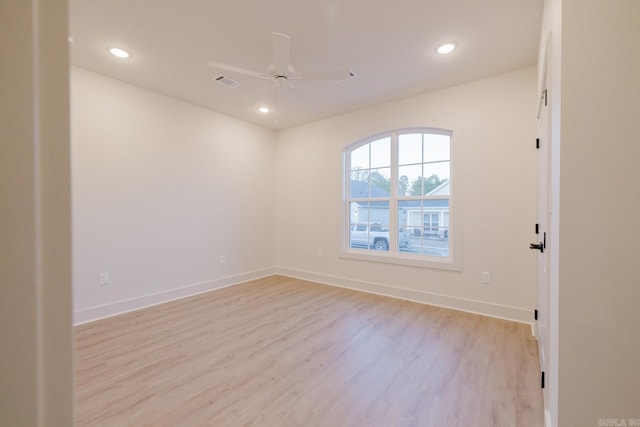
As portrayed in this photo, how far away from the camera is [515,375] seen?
2.11 metres

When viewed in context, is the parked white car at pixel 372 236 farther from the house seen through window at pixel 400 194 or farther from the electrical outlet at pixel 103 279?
the electrical outlet at pixel 103 279

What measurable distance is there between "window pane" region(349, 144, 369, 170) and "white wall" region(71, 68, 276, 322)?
1.70 m

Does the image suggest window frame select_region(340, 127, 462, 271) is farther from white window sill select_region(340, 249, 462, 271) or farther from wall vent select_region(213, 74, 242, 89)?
wall vent select_region(213, 74, 242, 89)

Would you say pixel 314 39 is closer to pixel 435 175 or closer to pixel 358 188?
pixel 435 175

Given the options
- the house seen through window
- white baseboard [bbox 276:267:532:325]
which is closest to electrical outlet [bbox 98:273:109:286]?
white baseboard [bbox 276:267:532:325]

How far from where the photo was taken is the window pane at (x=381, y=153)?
13.7ft

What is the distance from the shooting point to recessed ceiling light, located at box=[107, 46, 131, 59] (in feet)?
8.90

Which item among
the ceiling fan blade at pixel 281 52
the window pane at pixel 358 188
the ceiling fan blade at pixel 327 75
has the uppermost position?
the ceiling fan blade at pixel 281 52

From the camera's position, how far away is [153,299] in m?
3.62

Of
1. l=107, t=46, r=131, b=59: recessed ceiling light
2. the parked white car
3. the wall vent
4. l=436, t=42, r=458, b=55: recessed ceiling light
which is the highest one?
l=436, t=42, r=458, b=55: recessed ceiling light

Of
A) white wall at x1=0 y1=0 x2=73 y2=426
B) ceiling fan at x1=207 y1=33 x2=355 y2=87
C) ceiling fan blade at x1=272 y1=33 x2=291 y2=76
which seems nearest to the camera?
white wall at x1=0 y1=0 x2=73 y2=426

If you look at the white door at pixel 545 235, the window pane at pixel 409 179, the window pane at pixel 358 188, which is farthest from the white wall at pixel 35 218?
the window pane at pixel 358 188

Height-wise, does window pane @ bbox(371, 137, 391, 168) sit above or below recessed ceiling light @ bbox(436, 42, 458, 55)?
below

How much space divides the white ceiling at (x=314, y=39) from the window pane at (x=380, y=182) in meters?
1.15
